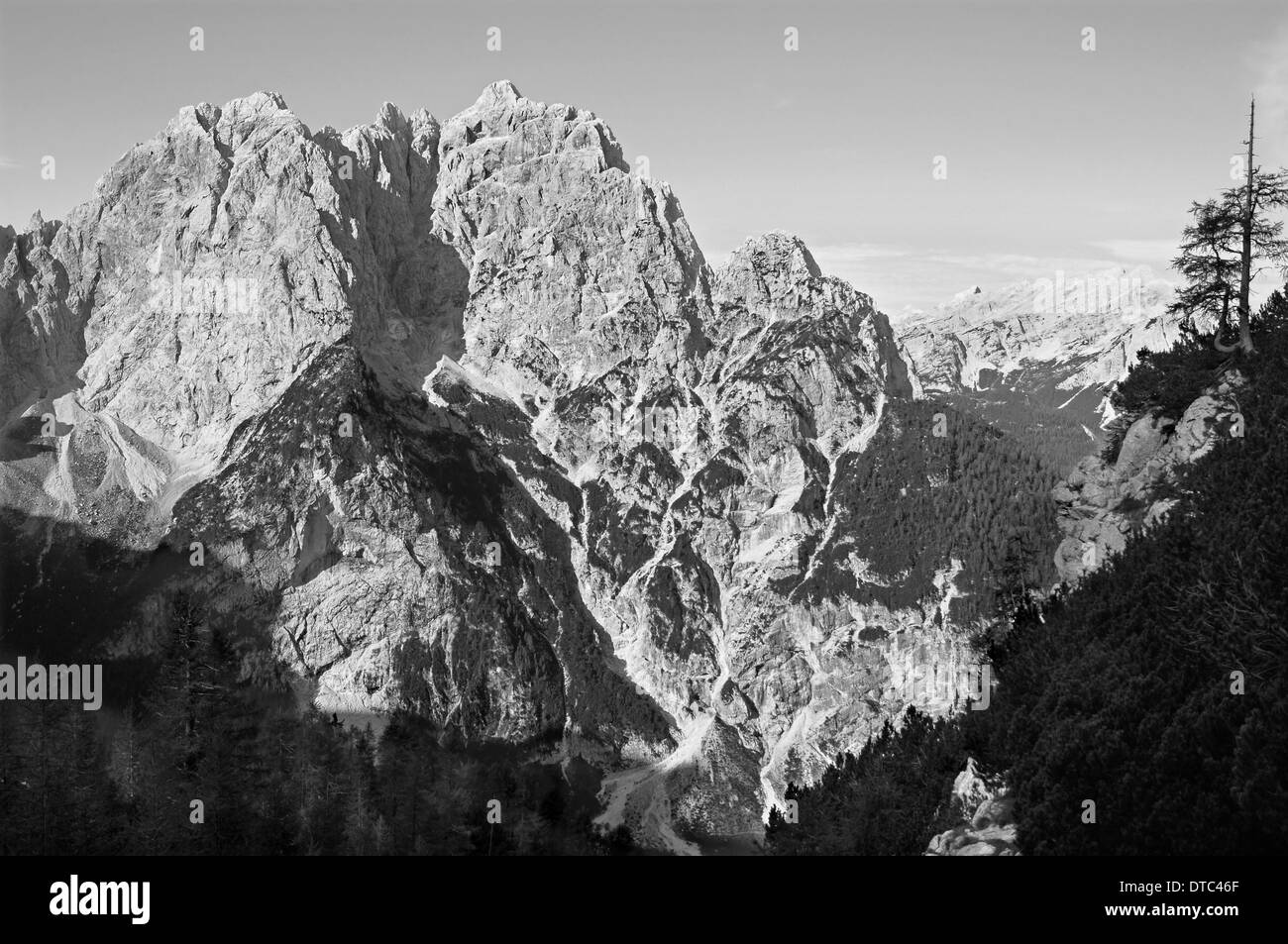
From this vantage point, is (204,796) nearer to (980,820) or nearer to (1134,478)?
(980,820)

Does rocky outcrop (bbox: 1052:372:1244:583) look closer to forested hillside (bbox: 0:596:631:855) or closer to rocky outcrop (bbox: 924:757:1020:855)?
rocky outcrop (bbox: 924:757:1020:855)

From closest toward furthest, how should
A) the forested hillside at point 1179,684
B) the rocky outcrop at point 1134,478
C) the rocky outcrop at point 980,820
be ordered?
1. the forested hillside at point 1179,684
2. the rocky outcrop at point 980,820
3. the rocky outcrop at point 1134,478

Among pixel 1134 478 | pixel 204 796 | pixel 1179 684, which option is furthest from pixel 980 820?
pixel 204 796

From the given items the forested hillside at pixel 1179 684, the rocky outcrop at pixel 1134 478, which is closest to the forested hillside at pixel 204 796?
the forested hillside at pixel 1179 684

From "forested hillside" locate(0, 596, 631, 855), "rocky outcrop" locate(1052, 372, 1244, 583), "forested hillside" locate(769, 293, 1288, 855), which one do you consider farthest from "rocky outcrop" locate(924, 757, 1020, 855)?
"forested hillside" locate(0, 596, 631, 855)

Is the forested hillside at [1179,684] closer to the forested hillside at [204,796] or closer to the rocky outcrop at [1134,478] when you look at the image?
the rocky outcrop at [1134,478]
